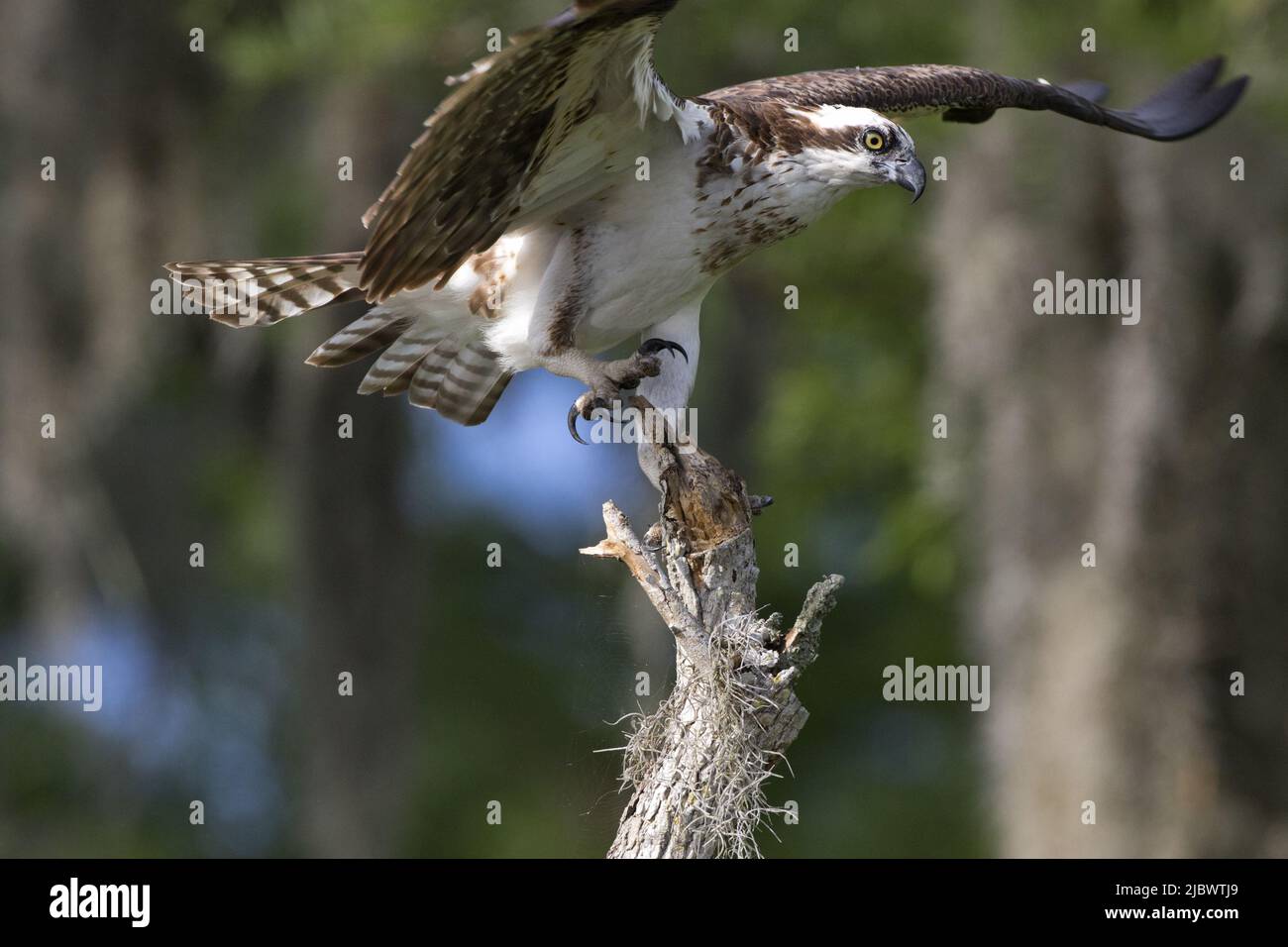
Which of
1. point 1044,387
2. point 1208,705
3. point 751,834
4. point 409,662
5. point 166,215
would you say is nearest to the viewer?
point 751,834

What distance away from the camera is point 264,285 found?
5.34 metres

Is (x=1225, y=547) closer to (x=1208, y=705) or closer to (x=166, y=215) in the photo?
Result: (x=1208, y=705)

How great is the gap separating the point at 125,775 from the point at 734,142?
40.6 ft

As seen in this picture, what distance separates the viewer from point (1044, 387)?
8.80 metres

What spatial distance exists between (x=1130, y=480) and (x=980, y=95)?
3323 mm

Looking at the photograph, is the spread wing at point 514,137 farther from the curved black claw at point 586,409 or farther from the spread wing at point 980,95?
the spread wing at point 980,95

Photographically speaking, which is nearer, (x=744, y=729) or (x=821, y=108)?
(x=744, y=729)

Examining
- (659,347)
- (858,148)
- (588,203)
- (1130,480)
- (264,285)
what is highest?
(858,148)

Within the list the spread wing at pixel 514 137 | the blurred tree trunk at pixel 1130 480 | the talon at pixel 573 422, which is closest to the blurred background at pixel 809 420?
the blurred tree trunk at pixel 1130 480

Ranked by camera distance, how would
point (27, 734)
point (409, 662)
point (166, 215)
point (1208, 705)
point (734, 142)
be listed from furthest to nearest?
1. point (27, 734)
2. point (409, 662)
3. point (166, 215)
4. point (1208, 705)
5. point (734, 142)

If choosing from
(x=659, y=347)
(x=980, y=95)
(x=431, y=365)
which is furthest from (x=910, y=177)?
(x=431, y=365)

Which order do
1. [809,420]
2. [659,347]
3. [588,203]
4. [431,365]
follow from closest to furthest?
[588,203] < [659,347] < [431,365] < [809,420]

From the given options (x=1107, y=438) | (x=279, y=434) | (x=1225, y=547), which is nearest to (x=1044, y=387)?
(x=1107, y=438)

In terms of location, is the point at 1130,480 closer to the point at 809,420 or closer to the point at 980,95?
the point at 809,420
